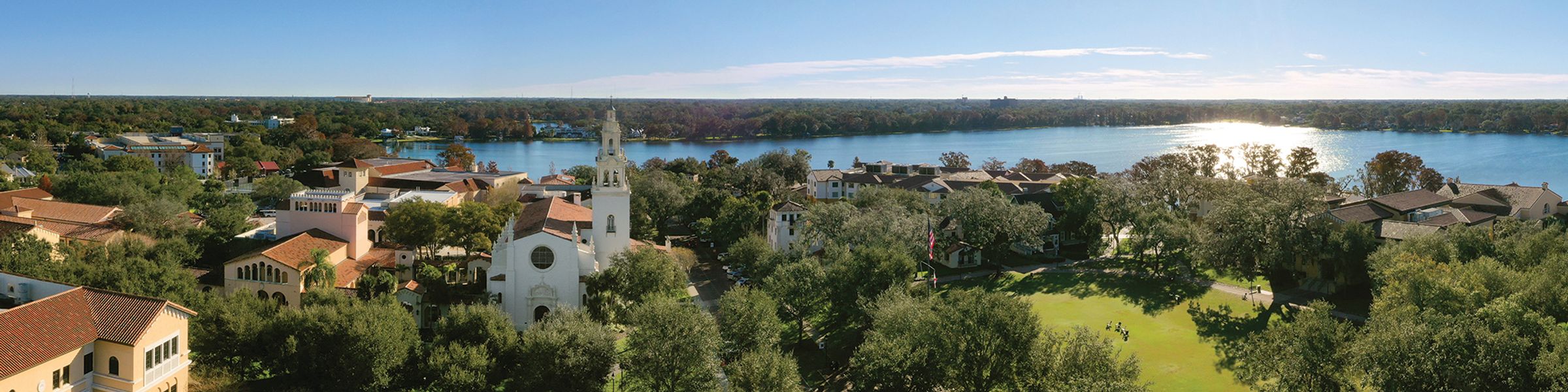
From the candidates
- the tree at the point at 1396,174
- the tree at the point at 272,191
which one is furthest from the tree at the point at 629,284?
the tree at the point at 1396,174

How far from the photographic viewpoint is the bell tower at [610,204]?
33.8m

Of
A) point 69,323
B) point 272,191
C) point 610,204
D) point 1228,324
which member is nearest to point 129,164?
point 272,191

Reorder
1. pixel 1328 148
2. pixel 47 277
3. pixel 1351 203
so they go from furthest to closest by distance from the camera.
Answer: pixel 1328 148
pixel 1351 203
pixel 47 277

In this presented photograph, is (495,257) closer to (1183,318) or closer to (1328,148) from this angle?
(1183,318)

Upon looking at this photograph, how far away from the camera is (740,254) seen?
38406 mm

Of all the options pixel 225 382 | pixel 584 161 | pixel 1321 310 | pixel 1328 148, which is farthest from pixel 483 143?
pixel 1321 310

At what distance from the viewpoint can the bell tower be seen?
3375cm

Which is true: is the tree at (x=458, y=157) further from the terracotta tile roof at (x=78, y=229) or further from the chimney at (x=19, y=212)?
the terracotta tile roof at (x=78, y=229)

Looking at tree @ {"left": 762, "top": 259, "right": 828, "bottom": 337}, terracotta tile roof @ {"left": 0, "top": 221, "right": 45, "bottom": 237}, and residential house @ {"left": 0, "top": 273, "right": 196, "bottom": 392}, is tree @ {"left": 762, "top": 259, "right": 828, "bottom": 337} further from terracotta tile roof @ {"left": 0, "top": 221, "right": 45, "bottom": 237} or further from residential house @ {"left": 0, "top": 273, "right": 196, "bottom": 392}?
terracotta tile roof @ {"left": 0, "top": 221, "right": 45, "bottom": 237}

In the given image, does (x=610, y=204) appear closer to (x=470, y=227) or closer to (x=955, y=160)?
(x=470, y=227)

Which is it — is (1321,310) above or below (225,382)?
above

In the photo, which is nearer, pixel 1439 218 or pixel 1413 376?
pixel 1413 376

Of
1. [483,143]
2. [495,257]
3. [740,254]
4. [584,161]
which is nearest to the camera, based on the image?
[495,257]

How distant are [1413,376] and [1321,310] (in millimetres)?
3507
